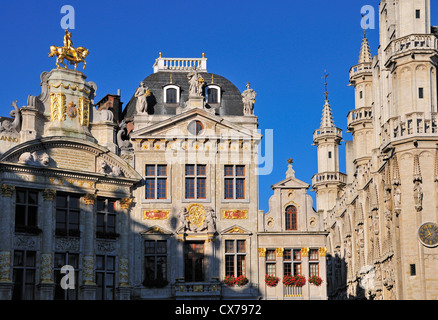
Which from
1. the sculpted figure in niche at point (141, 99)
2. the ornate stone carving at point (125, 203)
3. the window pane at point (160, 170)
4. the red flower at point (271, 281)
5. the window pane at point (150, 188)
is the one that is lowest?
the red flower at point (271, 281)

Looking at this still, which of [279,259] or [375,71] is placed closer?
[279,259]

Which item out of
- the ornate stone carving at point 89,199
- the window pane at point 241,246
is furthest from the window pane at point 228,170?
the ornate stone carving at point 89,199

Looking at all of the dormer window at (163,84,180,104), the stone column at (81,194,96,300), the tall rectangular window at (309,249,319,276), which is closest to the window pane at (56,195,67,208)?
the stone column at (81,194,96,300)

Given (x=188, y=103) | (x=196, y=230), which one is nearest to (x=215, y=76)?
(x=188, y=103)

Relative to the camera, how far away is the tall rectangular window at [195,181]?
174 feet

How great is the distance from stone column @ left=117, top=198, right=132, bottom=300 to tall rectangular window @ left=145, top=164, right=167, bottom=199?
133cm

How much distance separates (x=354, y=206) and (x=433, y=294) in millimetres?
17784

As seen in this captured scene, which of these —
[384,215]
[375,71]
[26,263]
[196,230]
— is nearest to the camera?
[26,263]

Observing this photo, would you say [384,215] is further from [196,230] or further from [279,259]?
[196,230]

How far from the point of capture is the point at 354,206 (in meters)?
68.2

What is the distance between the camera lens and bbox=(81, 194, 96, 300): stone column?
49969 mm

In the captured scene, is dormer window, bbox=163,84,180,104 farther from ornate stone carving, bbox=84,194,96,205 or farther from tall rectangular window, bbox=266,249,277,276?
tall rectangular window, bbox=266,249,277,276

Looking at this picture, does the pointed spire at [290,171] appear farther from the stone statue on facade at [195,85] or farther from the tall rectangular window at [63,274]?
the tall rectangular window at [63,274]

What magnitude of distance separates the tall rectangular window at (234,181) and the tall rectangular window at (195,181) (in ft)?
3.91
